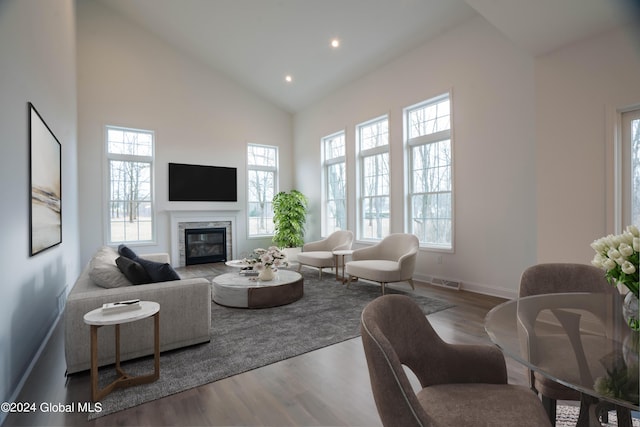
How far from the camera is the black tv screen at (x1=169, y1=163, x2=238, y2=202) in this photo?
22.4 feet

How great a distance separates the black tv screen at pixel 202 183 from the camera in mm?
6816

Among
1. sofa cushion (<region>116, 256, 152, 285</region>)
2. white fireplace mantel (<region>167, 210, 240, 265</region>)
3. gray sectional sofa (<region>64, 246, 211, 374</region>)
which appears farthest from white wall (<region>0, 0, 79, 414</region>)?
white fireplace mantel (<region>167, 210, 240, 265</region>)

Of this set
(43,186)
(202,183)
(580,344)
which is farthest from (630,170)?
(202,183)

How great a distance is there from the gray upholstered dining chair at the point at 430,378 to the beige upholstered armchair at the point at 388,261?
9.35 feet

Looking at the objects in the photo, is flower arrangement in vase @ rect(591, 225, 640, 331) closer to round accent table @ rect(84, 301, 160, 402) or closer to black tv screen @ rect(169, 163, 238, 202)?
round accent table @ rect(84, 301, 160, 402)

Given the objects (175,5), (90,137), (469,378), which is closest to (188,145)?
(90,137)

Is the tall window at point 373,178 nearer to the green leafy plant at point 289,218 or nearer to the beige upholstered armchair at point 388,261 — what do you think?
the beige upholstered armchair at point 388,261

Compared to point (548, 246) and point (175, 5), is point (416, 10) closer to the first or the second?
point (548, 246)

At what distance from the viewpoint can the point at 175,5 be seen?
5.55 meters

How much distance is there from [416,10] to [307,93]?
10.9 ft

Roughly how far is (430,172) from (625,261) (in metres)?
4.27

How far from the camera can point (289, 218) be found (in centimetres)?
757

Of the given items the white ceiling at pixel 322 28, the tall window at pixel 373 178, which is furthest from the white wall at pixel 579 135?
the tall window at pixel 373 178

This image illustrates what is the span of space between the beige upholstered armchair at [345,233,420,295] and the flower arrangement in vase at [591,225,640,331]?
120 inches
